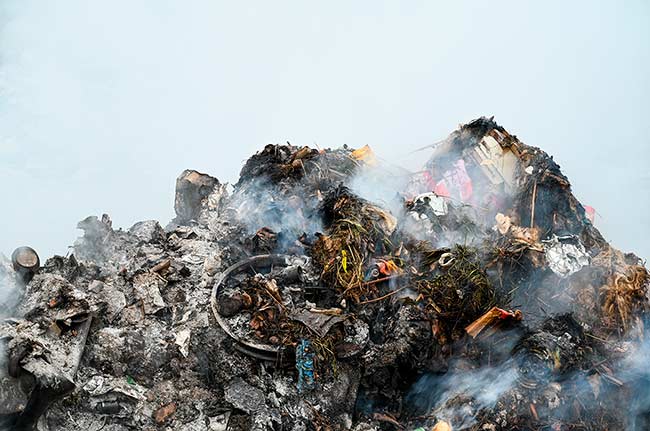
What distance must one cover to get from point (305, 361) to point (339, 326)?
1.80ft

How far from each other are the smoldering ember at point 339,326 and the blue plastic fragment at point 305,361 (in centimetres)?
2

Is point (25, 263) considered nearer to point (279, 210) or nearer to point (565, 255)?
point (279, 210)

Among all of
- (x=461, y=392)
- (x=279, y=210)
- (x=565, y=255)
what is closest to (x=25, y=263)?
(x=279, y=210)

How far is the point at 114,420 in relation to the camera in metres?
5.29

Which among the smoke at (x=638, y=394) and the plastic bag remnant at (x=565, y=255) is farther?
the plastic bag remnant at (x=565, y=255)

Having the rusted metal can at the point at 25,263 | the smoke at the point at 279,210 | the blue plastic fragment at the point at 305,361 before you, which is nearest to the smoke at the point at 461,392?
the blue plastic fragment at the point at 305,361

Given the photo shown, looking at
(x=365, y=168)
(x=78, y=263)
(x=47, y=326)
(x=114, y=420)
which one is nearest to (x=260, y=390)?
(x=114, y=420)

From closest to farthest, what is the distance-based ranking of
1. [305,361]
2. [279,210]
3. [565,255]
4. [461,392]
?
[305,361] < [461,392] < [565,255] < [279,210]

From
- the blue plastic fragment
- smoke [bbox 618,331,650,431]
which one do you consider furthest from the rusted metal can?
smoke [bbox 618,331,650,431]

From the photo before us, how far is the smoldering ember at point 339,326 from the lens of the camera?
5.45 m

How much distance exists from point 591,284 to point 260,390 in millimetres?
4086

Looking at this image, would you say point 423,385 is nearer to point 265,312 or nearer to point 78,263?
point 265,312

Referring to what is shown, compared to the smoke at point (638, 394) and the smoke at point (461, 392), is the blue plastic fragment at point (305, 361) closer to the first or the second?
the smoke at point (461, 392)

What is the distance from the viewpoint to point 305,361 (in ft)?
18.2
